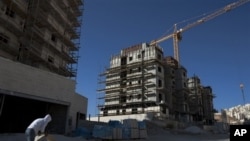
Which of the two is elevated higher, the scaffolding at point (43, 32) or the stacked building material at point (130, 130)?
the scaffolding at point (43, 32)

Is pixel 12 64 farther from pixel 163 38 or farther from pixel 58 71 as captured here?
pixel 163 38

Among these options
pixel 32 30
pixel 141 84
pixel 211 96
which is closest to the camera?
pixel 32 30

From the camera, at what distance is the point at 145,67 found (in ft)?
204

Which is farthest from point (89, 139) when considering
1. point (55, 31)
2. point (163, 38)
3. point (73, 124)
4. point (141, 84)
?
point (163, 38)

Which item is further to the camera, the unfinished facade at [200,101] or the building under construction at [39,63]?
the unfinished facade at [200,101]

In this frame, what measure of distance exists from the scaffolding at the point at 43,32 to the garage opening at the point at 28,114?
6909 mm

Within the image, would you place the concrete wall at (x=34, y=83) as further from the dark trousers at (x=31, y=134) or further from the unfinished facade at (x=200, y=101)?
the unfinished facade at (x=200, y=101)

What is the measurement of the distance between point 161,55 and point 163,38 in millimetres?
25888

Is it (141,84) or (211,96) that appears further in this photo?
(211,96)

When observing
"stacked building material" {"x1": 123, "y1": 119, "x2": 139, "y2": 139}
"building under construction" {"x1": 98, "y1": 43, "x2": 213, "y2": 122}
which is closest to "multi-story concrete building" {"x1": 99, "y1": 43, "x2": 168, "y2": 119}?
"building under construction" {"x1": 98, "y1": 43, "x2": 213, "y2": 122}

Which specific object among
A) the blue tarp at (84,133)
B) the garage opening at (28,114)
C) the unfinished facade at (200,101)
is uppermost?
the unfinished facade at (200,101)

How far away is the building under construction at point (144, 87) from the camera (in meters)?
59.5

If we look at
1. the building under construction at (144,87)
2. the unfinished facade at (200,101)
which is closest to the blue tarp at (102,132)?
the building under construction at (144,87)

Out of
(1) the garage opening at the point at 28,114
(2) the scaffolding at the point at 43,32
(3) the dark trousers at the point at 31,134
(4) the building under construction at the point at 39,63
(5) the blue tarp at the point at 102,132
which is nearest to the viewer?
(3) the dark trousers at the point at 31,134
